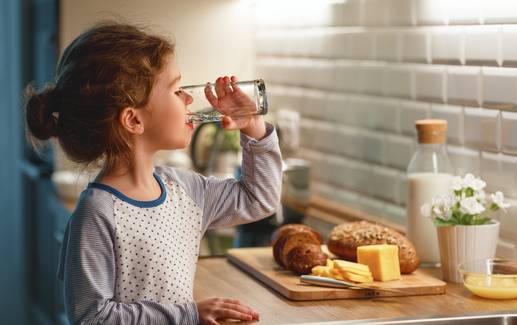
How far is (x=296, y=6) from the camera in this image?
2.72 metres

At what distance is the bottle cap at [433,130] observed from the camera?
6.15 feet

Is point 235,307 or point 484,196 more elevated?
point 484,196

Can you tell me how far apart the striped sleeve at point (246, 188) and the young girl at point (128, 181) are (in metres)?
0.03

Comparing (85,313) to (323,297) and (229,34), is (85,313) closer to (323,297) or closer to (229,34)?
(323,297)

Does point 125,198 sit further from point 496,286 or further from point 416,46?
point 416,46

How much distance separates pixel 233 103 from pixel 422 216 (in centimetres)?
51

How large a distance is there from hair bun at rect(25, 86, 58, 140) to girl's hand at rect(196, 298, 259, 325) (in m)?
0.39

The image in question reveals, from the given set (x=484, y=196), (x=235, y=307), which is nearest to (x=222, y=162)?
(x=484, y=196)

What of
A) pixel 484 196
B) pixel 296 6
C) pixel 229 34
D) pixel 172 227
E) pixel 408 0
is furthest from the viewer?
pixel 296 6

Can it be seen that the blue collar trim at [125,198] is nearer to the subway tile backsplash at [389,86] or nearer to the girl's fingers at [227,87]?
the girl's fingers at [227,87]

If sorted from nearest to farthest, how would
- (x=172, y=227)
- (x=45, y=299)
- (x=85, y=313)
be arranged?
(x=85, y=313)
(x=172, y=227)
(x=45, y=299)

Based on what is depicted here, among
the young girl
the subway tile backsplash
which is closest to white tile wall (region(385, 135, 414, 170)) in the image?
the subway tile backsplash

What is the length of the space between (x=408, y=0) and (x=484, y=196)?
0.57 m

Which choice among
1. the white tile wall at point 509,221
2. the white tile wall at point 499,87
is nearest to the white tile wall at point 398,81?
the white tile wall at point 499,87
